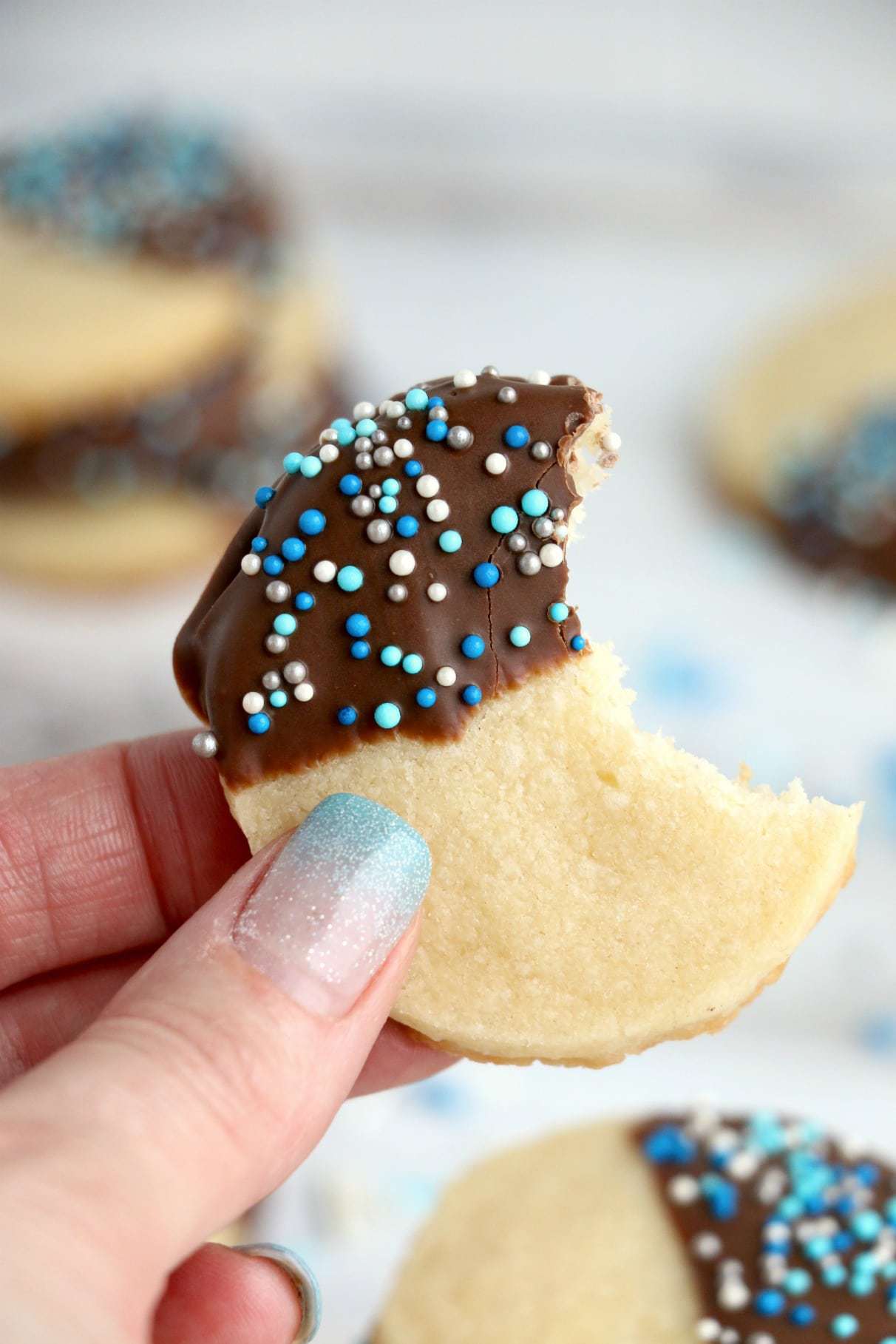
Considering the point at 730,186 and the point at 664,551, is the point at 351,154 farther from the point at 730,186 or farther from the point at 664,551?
the point at 664,551

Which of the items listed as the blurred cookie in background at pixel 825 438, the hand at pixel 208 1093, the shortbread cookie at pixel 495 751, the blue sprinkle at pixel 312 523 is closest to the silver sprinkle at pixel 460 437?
the shortbread cookie at pixel 495 751

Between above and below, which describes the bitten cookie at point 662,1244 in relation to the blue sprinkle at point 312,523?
below

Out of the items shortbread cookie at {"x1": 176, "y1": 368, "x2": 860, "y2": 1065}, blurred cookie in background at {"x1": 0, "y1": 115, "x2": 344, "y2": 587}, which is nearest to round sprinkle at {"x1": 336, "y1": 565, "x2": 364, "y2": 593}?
shortbread cookie at {"x1": 176, "y1": 368, "x2": 860, "y2": 1065}

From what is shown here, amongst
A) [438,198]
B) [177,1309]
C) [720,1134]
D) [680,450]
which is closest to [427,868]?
[177,1309]

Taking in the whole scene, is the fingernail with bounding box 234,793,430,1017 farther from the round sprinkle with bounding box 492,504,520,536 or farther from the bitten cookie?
the bitten cookie

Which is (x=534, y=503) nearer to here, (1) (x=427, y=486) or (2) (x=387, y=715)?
(1) (x=427, y=486)

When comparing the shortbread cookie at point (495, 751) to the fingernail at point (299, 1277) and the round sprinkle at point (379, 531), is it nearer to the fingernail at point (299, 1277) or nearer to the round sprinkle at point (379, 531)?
the round sprinkle at point (379, 531)
